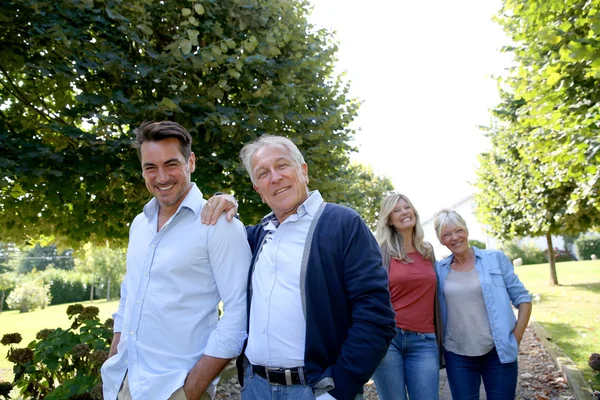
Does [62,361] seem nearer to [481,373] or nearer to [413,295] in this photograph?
[413,295]

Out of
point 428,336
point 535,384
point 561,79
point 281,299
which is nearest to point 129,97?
point 281,299

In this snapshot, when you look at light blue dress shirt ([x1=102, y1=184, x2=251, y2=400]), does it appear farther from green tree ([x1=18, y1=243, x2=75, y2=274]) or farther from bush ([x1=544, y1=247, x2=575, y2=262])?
green tree ([x1=18, y1=243, x2=75, y2=274])

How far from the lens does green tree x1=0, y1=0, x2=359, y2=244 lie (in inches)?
185

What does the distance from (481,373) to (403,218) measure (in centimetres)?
143

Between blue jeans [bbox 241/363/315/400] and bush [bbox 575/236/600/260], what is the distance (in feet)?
162

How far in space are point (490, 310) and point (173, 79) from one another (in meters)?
4.07

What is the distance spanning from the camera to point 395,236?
12.9 feet

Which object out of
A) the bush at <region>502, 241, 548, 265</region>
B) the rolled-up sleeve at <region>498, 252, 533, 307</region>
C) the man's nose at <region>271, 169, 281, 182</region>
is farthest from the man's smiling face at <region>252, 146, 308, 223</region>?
the bush at <region>502, 241, 548, 265</region>

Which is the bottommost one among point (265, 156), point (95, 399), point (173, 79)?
point (95, 399)

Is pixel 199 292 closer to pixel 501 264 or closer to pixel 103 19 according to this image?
pixel 501 264

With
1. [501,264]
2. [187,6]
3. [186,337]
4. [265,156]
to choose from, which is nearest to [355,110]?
[187,6]

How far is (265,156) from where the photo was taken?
7.48 ft

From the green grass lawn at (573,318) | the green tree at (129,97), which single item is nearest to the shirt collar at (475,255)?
the green tree at (129,97)

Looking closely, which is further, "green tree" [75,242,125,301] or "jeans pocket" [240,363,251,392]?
"green tree" [75,242,125,301]
